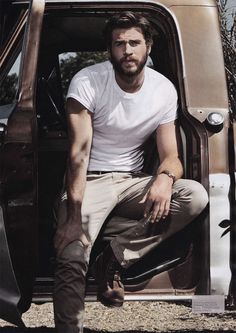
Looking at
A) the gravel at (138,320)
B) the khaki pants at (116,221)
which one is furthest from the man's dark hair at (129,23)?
the gravel at (138,320)

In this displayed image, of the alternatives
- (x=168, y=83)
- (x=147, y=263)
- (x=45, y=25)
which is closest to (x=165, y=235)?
(x=147, y=263)

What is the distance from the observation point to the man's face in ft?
14.7

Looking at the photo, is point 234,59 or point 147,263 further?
point 234,59

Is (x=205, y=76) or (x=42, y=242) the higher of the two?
(x=205, y=76)

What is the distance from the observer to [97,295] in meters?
4.37

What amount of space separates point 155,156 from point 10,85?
0.80 m

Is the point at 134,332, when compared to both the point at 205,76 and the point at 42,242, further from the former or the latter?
the point at 205,76

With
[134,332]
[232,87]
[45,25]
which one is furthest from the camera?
[232,87]

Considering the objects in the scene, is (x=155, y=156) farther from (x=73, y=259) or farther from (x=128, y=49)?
(x=73, y=259)

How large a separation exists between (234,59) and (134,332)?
1.95m

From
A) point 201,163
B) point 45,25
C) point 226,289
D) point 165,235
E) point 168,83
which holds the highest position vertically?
point 45,25

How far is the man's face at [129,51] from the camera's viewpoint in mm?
4469

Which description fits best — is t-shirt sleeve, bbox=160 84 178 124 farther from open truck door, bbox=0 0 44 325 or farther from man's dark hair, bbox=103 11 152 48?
open truck door, bbox=0 0 44 325

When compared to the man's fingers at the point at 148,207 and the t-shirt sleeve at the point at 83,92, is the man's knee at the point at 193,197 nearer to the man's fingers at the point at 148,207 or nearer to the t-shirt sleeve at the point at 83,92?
the man's fingers at the point at 148,207
